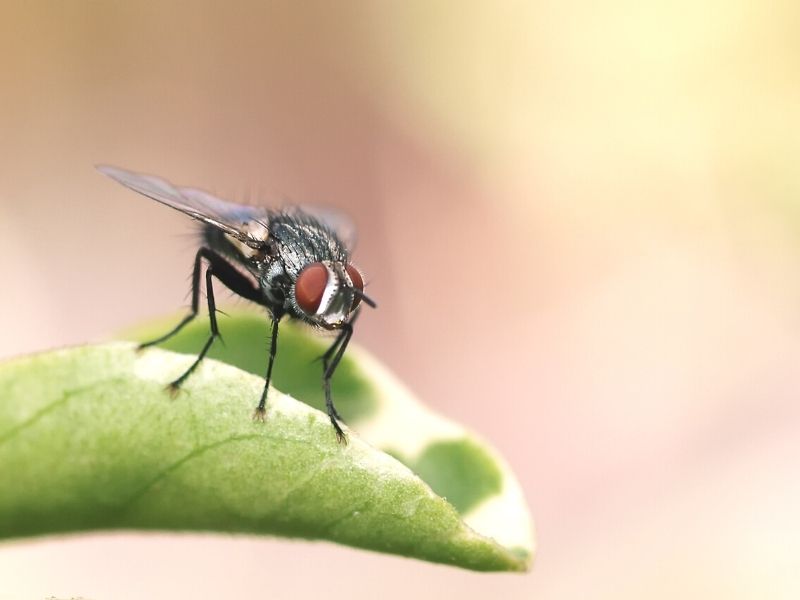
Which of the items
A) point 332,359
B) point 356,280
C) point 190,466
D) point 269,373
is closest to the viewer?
point 190,466

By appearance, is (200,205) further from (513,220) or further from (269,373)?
(513,220)

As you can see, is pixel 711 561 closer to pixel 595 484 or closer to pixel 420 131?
pixel 595 484

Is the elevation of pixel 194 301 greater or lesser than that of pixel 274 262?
lesser

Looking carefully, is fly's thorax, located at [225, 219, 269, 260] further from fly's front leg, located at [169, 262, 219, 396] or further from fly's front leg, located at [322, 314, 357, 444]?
fly's front leg, located at [322, 314, 357, 444]

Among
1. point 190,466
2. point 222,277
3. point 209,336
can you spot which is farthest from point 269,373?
point 222,277

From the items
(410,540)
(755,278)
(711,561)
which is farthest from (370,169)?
(410,540)

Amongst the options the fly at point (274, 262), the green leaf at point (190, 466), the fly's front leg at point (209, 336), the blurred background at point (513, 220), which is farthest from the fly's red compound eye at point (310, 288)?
the blurred background at point (513, 220)

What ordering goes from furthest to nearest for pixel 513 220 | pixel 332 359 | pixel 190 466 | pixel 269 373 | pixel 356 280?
pixel 513 220 → pixel 356 280 → pixel 332 359 → pixel 269 373 → pixel 190 466

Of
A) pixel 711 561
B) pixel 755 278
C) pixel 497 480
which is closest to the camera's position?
pixel 497 480
